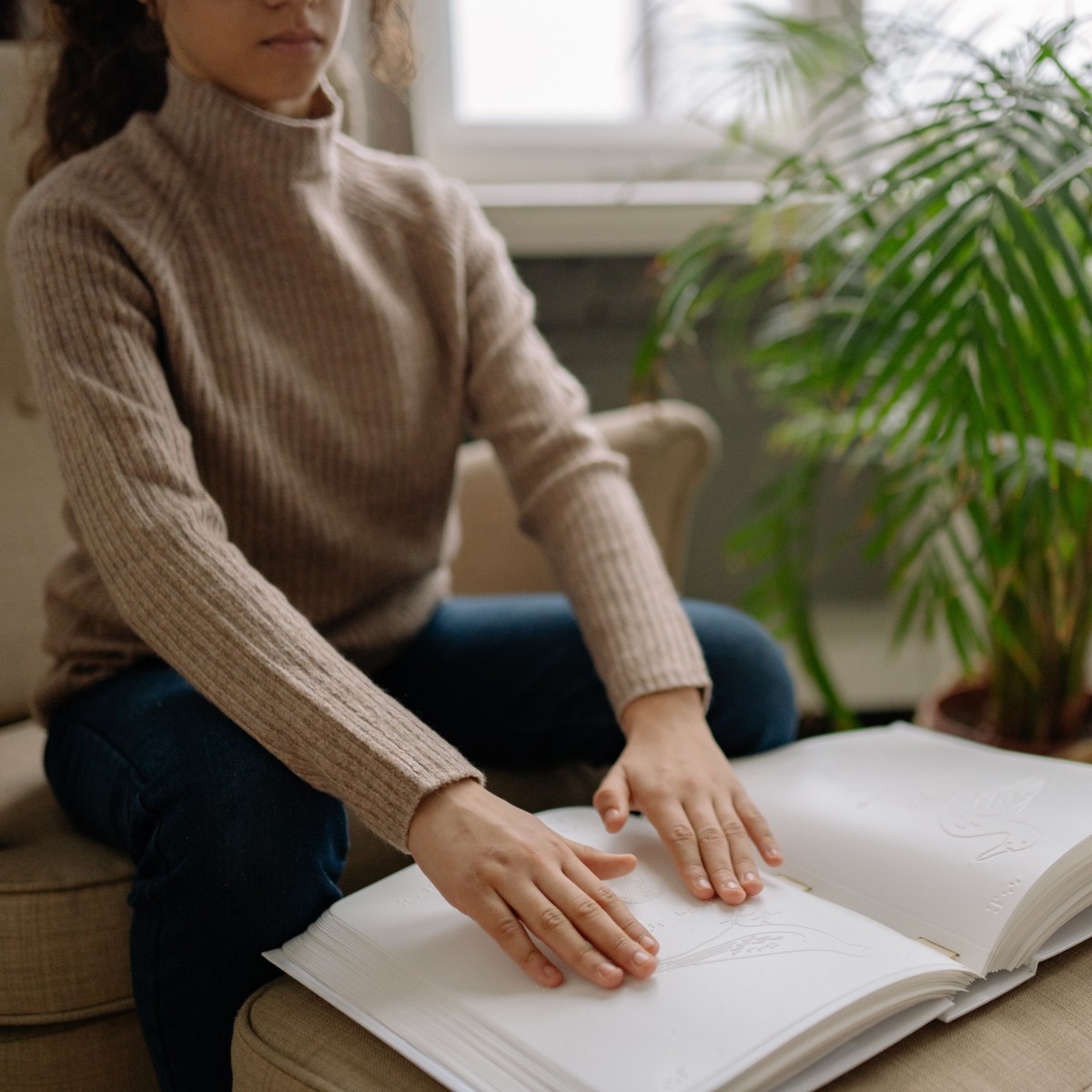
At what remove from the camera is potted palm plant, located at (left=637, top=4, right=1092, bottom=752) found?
0.85m

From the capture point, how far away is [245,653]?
26.6 inches

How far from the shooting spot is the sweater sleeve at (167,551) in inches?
25.7

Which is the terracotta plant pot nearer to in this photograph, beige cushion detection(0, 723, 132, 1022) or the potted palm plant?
the potted palm plant

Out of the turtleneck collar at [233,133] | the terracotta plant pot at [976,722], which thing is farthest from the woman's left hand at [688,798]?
the terracotta plant pot at [976,722]

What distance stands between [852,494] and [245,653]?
1.36m

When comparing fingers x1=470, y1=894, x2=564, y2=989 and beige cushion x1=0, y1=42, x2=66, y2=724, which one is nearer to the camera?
fingers x1=470, y1=894, x2=564, y2=989

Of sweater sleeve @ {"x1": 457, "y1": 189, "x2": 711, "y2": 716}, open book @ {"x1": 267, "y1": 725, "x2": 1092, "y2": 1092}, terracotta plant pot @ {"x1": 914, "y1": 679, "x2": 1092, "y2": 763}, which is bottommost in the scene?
terracotta plant pot @ {"x1": 914, "y1": 679, "x2": 1092, "y2": 763}

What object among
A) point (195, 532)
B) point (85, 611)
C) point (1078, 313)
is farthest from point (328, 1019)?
point (1078, 313)

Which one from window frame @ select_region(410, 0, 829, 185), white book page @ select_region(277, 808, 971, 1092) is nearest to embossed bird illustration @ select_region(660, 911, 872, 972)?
white book page @ select_region(277, 808, 971, 1092)

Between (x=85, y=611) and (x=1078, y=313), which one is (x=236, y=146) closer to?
(x=85, y=611)

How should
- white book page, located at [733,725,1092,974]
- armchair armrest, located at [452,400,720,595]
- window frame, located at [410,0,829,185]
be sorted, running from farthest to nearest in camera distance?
window frame, located at [410,0,829,185]
armchair armrest, located at [452,400,720,595]
white book page, located at [733,725,1092,974]

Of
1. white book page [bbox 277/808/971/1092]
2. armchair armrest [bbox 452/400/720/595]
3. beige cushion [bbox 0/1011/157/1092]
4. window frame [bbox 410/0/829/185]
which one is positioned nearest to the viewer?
white book page [bbox 277/808/971/1092]

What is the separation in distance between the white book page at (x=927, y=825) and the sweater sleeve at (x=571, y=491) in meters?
0.11

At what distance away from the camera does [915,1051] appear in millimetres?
549
